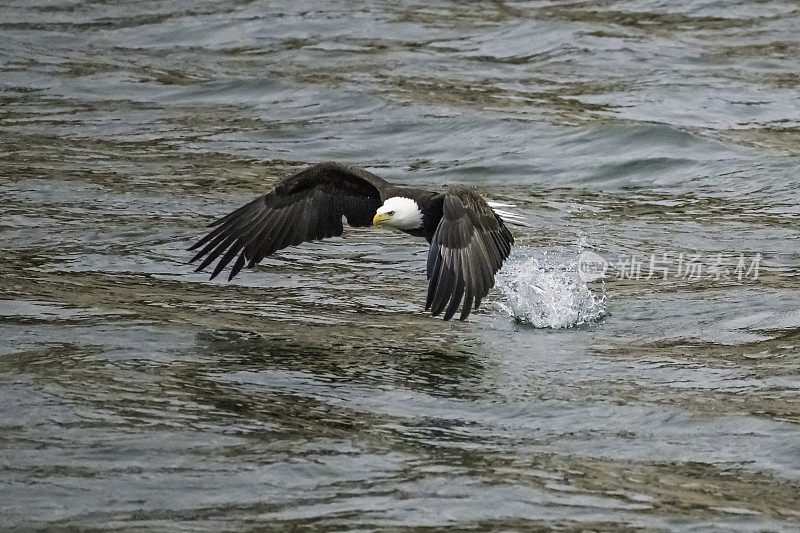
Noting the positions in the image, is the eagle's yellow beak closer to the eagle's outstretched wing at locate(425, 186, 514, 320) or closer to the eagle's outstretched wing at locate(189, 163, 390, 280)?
the eagle's outstretched wing at locate(189, 163, 390, 280)

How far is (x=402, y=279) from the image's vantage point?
8.09 metres

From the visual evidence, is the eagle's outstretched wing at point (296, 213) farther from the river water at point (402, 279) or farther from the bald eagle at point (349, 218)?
the river water at point (402, 279)

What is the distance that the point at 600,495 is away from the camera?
482 centimetres

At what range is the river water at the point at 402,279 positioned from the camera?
498 centimetres

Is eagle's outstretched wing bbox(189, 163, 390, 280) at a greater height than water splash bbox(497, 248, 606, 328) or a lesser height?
greater

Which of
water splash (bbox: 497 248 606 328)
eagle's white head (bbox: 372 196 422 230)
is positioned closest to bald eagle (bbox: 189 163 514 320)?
eagle's white head (bbox: 372 196 422 230)

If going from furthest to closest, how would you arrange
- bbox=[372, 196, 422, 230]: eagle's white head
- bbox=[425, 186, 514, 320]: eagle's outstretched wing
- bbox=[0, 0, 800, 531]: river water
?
bbox=[372, 196, 422, 230]: eagle's white head, bbox=[425, 186, 514, 320]: eagle's outstretched wing, bbox=[0, 0, 800, 531]: river water

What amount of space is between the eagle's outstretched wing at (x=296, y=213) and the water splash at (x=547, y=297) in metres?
0.92

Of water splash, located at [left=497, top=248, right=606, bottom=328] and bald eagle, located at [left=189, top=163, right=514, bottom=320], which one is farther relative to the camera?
water splash, located at [left=497, top=248, right=606, bottom=328]

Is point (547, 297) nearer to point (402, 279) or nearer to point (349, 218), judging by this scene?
point (402, 279)

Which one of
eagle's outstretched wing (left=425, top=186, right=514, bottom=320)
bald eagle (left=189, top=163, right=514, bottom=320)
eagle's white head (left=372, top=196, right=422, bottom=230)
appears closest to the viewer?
eagle's outstretched wing (left=425, top=186, right=514, bottom=320)

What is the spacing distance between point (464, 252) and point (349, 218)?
1.40 m

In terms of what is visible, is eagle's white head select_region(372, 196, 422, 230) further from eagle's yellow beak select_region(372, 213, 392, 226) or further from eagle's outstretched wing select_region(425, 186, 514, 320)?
eagle's outstretched wing select_region(425, 186, 514, 320)

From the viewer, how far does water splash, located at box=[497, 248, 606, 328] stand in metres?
7.27
